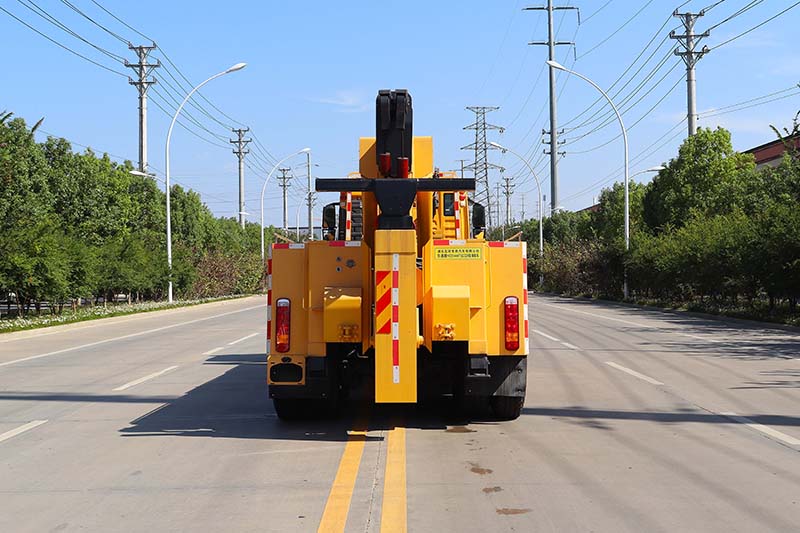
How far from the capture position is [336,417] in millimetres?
9508

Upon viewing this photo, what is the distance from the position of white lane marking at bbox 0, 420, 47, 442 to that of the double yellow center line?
11.3 ft

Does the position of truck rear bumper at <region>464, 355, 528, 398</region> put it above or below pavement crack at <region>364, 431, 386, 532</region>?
above

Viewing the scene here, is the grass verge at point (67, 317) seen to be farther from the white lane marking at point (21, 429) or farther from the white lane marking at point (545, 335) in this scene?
the white lane marking at point (21, 429)

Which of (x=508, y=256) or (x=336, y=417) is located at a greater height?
(x=508, y=256)

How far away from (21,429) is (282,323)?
3.12 metres

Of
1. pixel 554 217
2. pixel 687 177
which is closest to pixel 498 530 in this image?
pixel 687 177

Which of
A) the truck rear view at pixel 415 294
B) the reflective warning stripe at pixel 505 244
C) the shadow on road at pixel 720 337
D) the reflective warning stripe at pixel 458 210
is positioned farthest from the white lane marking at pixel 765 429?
the shadow on road at pixel 720 337

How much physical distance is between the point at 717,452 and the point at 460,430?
2444mm

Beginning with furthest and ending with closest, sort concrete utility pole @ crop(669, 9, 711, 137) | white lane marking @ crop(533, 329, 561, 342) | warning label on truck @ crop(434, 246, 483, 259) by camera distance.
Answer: concrete utility pole @ crop(669, 9, 711, 137) < white lane marking @ crop(533, 329, 561, 342) < warning label on truck @ crop(434, 246, 483, 259)

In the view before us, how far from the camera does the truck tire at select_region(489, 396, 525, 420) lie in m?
9.01

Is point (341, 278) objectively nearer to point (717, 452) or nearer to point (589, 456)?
point (589, 456)

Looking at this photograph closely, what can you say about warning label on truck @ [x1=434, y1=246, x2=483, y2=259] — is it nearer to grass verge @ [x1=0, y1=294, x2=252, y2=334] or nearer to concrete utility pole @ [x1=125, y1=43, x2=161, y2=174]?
grass verge @ [x1=0, y1=294, x2=252, y2=334]

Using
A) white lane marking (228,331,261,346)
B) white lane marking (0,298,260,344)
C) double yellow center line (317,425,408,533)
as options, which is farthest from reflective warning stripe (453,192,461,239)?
white lane marking (0,298,260,344)

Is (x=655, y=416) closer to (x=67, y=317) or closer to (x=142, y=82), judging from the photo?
(x=67, y=317)
